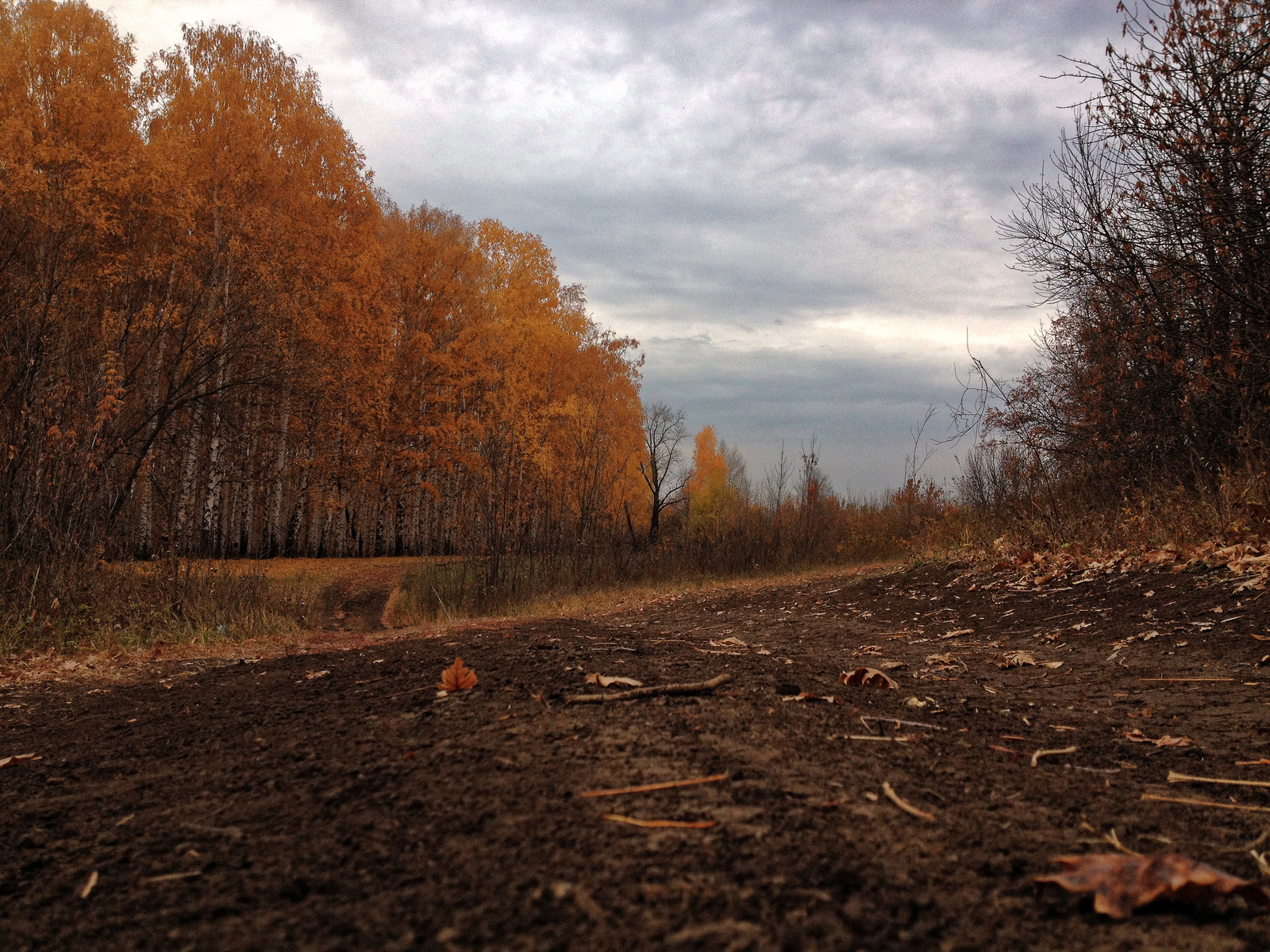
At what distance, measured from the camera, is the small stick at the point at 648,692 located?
247cm

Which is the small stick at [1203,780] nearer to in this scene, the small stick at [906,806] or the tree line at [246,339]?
the small stick at [906,806]

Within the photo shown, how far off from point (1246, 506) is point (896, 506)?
1235 centimetres

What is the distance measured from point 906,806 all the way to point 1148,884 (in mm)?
471

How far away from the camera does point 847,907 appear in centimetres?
120

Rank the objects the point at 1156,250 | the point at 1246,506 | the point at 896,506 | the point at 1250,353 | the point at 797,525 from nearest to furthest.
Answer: the point at 1246,506 < the point at 1250,353 < the point at 1156,250 < the point at 797,525 < the point at 896,506

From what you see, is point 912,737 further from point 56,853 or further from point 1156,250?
point 1156,250

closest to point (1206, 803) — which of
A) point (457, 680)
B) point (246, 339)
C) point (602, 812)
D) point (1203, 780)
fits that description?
point (1203, 780)

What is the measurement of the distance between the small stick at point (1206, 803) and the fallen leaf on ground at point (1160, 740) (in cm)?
70

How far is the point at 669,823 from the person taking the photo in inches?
59.2

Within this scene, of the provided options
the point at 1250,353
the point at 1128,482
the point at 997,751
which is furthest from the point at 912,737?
the point at 1128,482

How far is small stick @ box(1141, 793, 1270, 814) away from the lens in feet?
6.24

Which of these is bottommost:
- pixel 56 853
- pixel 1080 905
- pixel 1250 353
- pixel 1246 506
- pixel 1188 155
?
pixel 56 853

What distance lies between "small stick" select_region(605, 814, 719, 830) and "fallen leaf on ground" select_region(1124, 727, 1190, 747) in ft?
6.57

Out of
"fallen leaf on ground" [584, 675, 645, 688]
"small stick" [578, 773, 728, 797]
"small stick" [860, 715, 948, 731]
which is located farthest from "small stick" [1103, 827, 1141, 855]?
"fallen leaf on ground" [584, 675, 645, 688]
